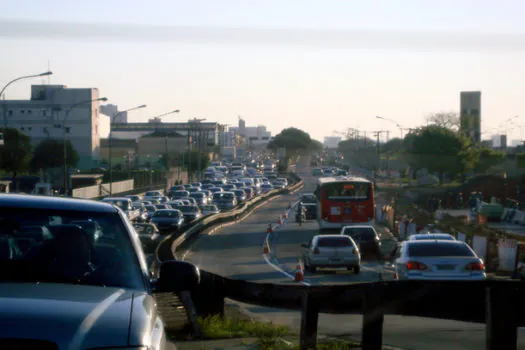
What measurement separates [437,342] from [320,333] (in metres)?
1.88

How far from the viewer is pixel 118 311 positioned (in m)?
4.24

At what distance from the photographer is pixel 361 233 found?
35219 millimetres

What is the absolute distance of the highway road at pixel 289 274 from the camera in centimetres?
1259

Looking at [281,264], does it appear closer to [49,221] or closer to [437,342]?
[437,342]

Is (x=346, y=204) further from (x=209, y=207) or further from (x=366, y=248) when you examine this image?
(x=209, y=207)

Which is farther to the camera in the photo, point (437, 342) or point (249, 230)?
point (249, 230)

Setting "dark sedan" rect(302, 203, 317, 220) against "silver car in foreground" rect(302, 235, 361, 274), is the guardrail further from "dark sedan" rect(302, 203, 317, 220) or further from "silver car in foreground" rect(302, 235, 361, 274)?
"dark sedan" rect(302, 203, 317, 220)

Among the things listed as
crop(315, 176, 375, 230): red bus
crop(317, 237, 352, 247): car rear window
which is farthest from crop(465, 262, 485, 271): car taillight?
crop(315, 176, 375, 230): red bus

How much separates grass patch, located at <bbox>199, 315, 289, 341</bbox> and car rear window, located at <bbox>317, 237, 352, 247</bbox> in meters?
15.8

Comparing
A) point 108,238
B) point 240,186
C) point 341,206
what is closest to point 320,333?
point 108,238

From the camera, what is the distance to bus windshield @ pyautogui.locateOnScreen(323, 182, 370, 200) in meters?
44.2

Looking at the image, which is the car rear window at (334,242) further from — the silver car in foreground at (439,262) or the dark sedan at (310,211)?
the dark sedan at (310,211)

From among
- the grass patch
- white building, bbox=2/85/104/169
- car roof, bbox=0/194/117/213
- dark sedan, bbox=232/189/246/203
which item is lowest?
dark sedan, bbox=232/189/246/203

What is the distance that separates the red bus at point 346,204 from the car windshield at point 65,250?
38.4m
